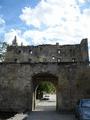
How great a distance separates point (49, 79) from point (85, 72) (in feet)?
14.2

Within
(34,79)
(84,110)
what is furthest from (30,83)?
(84,110)

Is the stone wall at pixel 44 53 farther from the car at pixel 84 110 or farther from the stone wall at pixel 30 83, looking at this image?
the car at pixel 84 110

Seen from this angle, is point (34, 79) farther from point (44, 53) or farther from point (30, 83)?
point (44, 53)

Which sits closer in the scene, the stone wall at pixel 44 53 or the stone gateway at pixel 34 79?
the stone gateway at pixel 34 79

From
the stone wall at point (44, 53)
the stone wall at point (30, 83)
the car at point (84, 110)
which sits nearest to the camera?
the car at point (84, 110)

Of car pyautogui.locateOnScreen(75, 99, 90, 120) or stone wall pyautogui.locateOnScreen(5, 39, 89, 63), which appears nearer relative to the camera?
car pyautogui.locateOnScreen(75, 99, 90, 120)

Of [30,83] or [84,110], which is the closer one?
[84,110]

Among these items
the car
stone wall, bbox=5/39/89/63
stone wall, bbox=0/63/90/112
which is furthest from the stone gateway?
stone wall, bbox=5/39/89/63

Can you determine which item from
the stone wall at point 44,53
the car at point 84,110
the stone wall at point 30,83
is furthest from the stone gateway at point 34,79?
the stone wall at point 44,53

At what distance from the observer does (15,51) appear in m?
49.0

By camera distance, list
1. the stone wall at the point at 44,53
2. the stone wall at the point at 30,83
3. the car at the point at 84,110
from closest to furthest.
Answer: the car at the point at 84,110 < the stone wall at the point at 30,83 < the stone wall at the point at 44,53

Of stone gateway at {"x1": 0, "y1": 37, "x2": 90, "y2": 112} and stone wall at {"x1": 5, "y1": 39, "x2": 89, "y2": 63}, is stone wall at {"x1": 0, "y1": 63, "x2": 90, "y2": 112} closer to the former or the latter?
stone gateway at {"x1": 0, "y1": 37, "x2": 90, "y2": 112}

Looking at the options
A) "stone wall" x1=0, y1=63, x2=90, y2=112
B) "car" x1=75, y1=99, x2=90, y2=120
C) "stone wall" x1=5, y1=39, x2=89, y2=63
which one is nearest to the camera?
"car" x1=75, y1=99, x2=90, y2=120

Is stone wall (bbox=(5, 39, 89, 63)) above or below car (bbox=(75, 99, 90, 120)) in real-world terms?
above
